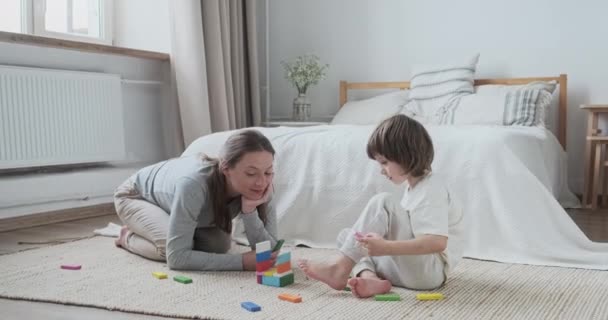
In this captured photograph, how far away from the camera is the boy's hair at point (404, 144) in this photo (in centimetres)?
173

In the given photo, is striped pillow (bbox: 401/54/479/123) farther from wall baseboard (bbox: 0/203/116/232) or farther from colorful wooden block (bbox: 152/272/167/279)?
colorful wooden block (bbox: 152/272/167/279)

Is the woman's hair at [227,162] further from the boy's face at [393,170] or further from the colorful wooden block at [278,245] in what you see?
the boy's face at [393,170]

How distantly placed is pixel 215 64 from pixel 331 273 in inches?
106

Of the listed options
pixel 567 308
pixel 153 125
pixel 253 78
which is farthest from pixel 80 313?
pixel 253 78

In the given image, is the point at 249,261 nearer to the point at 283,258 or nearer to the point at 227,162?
the point at 283,258

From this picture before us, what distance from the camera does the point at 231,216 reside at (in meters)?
2.08

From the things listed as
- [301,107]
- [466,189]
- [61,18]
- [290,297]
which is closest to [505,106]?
[466,189]

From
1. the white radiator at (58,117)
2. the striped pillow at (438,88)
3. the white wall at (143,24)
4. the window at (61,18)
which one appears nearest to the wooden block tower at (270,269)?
the white radiator at (58,117)

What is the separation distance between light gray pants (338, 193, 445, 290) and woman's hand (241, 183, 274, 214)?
316 mm

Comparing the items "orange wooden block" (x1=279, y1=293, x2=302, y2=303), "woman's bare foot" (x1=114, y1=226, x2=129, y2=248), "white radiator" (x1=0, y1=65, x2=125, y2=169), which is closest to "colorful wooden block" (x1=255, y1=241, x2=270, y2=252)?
"orange wooden block" (x1=279, y1=293, x2=302, y2=303)

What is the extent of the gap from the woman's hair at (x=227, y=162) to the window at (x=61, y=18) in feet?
6.48

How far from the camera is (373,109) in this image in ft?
13.8

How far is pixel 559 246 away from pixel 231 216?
1113mm

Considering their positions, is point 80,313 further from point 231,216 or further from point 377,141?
point 377,141
